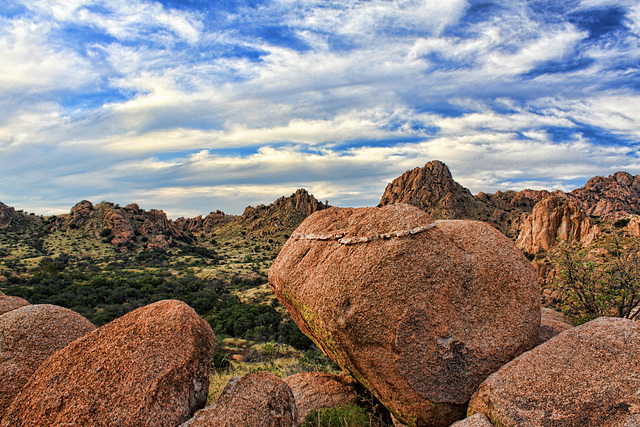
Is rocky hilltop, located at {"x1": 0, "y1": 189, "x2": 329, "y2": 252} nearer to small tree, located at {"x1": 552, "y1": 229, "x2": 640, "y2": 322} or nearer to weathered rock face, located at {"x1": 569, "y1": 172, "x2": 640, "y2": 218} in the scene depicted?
small tree, located at {"x1": 552, "y1": 229, "x2": 640, "y2": 322}

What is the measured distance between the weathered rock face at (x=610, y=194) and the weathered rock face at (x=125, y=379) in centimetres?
12772

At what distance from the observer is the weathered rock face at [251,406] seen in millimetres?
5875

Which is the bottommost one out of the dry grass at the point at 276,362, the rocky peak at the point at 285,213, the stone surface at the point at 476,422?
the dry grass at the point at 276,362

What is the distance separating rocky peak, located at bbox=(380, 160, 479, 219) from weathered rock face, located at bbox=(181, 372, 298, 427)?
6969 cm

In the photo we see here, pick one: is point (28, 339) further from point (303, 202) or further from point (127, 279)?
point (303, 202)

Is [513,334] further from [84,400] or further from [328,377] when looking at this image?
[84,400]

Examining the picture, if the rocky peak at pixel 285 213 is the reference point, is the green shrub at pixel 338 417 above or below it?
below

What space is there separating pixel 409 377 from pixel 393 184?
9841 cm

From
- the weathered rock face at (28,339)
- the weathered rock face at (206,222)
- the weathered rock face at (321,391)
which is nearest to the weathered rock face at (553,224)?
the weathered rock face at (321,391)

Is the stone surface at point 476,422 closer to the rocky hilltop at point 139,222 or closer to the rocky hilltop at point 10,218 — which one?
the rocky hilltop at point 139,222

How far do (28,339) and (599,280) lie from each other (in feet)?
49.8

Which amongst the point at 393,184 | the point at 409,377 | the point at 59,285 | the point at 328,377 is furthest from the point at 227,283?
the point at 393,184

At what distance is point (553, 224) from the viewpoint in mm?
60219

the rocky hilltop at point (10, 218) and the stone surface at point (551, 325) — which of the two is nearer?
the stone surface at point (551, 325)
